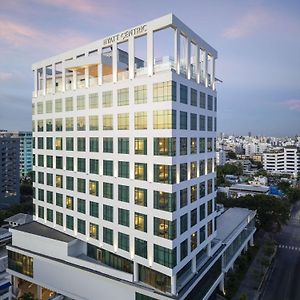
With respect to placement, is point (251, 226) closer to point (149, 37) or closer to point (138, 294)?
point (138, 294)

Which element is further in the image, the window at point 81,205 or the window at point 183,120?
the window at point 81,205

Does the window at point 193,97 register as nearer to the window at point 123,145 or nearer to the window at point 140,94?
the window at point 140,94

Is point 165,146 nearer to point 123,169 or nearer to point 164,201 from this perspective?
point 164,201

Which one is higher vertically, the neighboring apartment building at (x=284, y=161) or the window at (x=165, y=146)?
the window at (x=165, y=146)

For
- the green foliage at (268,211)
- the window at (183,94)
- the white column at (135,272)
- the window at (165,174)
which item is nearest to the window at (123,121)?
the window at (165,174)

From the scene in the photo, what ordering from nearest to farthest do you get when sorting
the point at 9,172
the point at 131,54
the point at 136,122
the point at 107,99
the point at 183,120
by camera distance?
the point at 183,120
the point at 131,54
the point at 136,122
the point at 107,99
the point at 9,172

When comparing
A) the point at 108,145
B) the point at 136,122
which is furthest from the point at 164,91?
the point at 108,145

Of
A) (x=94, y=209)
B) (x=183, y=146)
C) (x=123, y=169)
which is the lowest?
(x=94, y=209)

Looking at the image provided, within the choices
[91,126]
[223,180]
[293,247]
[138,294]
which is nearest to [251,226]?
[293,247]
